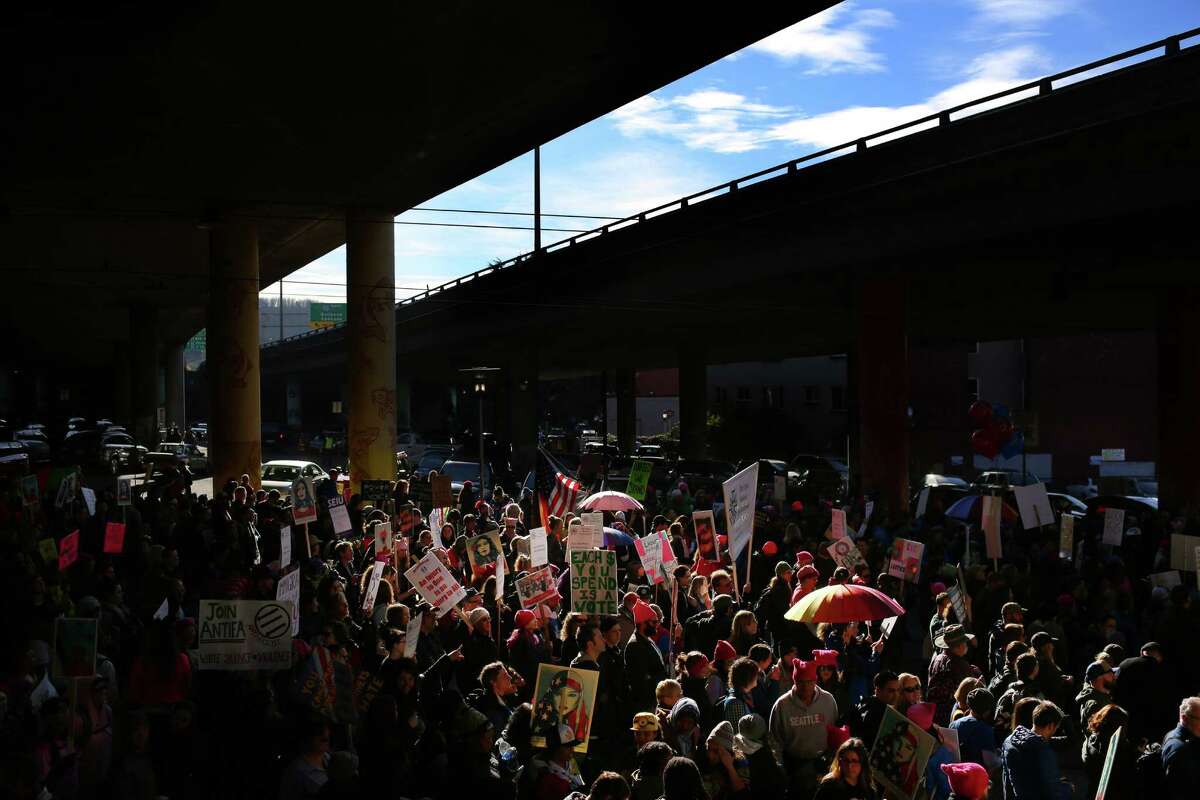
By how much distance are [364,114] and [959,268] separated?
571 inches

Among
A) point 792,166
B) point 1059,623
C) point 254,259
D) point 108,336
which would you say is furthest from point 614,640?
point 108,336

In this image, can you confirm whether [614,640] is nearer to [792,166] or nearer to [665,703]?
[665,703]

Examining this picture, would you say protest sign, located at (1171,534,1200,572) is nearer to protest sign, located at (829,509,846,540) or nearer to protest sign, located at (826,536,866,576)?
protest sign, located at (826,536,866,576)

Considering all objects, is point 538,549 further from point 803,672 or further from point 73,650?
point 73,650

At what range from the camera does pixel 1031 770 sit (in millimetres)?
7262

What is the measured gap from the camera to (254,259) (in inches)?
1323

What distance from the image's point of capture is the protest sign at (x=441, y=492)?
20.8 m

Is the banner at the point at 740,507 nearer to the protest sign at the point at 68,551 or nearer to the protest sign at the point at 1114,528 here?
the protest sign at the point at 1114,528

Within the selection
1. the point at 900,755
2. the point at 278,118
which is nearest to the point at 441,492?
the point at 278,118

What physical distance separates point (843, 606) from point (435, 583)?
3.65m

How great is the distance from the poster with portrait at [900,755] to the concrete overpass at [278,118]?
13.2 meters

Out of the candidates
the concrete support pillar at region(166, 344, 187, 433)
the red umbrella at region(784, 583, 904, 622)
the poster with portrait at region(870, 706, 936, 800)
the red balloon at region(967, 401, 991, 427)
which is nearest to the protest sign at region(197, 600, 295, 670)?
the red umbrella at region(784, 583, 904, 622)

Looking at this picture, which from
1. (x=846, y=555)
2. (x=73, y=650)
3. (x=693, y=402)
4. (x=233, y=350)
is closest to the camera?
(x=73, y=650)

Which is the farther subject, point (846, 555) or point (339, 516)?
point (339, 516)
